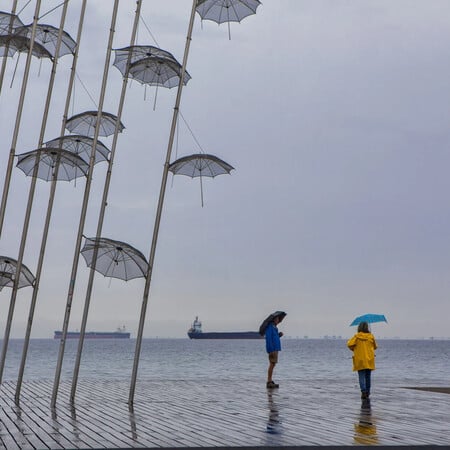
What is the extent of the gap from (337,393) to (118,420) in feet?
27.5

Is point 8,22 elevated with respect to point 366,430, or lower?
elevated

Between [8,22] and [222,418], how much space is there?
36.9 feet

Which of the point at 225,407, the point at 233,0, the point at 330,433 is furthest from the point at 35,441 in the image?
the point at 233,0

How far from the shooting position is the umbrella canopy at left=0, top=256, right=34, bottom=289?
1861 cm

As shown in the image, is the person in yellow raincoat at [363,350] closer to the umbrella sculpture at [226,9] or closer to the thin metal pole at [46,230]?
the thin metal pole at [46,230]

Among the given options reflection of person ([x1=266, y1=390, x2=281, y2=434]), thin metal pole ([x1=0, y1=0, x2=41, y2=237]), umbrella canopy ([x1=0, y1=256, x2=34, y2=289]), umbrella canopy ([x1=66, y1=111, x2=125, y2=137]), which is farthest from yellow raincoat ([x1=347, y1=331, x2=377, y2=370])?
thin metal pole ([x1=0, y1=0, x2=41, y2=237])

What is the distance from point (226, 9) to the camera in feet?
60.7

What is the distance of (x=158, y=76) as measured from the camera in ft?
60.6

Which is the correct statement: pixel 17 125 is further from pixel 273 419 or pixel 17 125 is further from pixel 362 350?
pixel 362 350

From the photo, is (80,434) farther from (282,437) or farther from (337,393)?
(337,393)

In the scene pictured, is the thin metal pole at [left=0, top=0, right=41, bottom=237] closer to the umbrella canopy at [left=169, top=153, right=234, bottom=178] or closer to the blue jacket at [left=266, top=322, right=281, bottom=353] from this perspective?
the umbrella canopy at [left=169, top=153, right=234, bottom=178]

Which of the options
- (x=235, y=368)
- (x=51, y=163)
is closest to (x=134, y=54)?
(x=51, y=163)

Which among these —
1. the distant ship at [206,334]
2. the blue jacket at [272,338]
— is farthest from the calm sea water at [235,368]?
the distant ship at [206,334]

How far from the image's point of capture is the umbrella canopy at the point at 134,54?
700 inches
